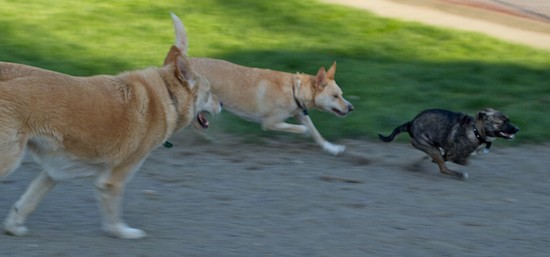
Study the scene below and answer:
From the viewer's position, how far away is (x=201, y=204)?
7367mm

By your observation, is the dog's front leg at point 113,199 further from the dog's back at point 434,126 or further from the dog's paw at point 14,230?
the dog's back at point 434,126

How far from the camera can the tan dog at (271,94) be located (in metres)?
9.75

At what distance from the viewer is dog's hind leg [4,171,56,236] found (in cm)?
628

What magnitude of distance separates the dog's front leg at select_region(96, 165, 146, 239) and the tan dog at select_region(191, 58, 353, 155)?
3.54m

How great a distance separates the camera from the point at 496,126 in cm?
890

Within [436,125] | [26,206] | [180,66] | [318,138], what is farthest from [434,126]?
[26,206]

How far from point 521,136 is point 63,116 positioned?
6022mm

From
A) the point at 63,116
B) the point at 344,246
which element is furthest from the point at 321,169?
the point at 63,116

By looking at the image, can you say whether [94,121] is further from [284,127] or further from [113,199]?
[284,127]

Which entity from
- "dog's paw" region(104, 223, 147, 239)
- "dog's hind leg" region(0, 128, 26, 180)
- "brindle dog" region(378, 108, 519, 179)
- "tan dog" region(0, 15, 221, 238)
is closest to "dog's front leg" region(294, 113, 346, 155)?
"brindle dog" region(378, 108, 519, 179)

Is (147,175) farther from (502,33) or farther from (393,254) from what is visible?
(502,33)

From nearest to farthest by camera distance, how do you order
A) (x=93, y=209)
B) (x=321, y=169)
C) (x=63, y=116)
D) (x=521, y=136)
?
(x=63, y=116)
(x=93, y=209)
(x=321, y=169)
(x=521, y=136)

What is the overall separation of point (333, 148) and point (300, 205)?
6.62ft

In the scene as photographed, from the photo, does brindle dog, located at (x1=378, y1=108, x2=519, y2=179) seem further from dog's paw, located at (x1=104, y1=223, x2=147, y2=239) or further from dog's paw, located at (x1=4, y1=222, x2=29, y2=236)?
dog's paw, located at (x1=4, y1=222, x2=29, y2=236)
